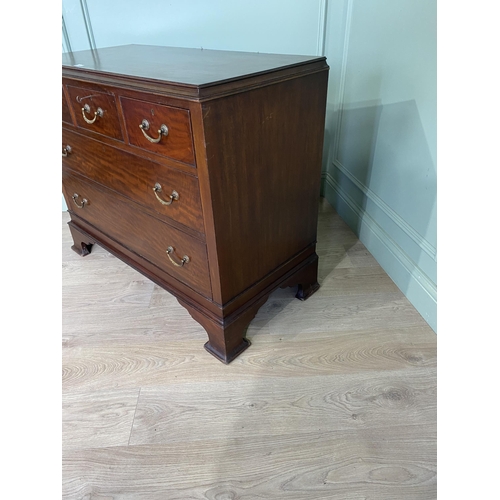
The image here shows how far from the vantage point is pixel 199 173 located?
3.15 feet

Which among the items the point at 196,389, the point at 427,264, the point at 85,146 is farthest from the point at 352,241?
the point at 85,146

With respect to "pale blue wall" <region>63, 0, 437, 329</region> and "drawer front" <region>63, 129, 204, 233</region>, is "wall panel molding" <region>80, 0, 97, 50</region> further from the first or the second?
"drawer front" <region>63, 129, 204, 233</region>

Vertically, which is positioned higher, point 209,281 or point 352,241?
point 209,281

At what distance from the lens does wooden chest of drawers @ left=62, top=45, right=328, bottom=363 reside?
945 mm

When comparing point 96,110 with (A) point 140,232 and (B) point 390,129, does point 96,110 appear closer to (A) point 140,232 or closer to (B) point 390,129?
(A) point 140,232

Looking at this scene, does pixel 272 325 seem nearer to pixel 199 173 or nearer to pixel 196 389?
pixel 196 389

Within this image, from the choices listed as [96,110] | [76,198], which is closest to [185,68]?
[96,110]

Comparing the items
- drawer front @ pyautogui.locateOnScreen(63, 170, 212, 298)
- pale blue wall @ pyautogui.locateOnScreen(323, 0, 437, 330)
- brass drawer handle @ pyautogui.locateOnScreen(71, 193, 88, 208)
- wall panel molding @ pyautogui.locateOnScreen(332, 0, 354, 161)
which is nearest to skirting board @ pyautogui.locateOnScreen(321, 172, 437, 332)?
pale blue wall @ pyautogui.locateOnScreen(323, 0, 437, 330)

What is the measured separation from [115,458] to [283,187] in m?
0.89

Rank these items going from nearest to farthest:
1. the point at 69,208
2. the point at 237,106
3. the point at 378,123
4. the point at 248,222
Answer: the point at 237,106 → the point at 248,222 → the point at 378,123 → the point at 69,208

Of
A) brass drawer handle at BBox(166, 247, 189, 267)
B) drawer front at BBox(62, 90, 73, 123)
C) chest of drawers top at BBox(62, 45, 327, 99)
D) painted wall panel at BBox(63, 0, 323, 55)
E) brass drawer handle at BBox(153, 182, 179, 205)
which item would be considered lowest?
brass drawer handle at BBox(166, 247, 189, 267)

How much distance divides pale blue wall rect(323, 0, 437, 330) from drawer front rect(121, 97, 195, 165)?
0.80 metres

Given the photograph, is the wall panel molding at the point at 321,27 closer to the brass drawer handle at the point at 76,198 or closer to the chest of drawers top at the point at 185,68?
the chest of drawers top at the point at 185,68

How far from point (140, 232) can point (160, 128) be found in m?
0.46
